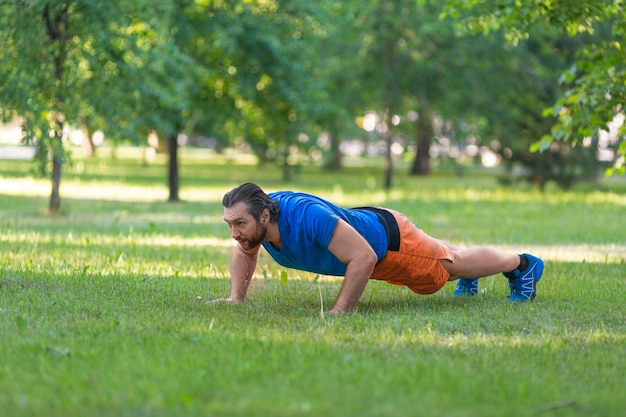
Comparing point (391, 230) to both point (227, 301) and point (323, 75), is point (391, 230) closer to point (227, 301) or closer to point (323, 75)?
point (227, 301)

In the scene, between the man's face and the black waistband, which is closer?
the man's face

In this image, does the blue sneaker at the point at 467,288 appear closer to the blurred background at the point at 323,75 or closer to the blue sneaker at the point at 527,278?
the blue sneaker at the point at 527,278

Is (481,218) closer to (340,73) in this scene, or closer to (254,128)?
(340,73)

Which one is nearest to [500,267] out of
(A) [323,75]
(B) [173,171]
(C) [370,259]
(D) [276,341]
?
(C) [370,259]

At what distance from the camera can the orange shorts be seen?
21.4ft

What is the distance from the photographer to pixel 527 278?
281 inches

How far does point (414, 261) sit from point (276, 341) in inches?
64.0

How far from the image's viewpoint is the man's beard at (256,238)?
19.8 ft

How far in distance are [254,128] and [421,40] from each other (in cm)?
553

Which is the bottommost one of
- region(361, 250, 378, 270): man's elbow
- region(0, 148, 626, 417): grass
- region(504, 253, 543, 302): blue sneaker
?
region(0, 148, 626, 417): grass

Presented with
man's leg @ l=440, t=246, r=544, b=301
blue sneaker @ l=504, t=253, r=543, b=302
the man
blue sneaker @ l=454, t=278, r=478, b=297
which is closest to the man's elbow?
the man

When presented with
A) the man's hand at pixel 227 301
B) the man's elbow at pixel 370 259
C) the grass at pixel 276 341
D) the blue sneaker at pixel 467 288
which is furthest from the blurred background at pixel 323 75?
the man's hand at pixel 227 301

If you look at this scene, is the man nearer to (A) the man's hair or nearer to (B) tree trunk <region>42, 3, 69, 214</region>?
(A) the man's hair

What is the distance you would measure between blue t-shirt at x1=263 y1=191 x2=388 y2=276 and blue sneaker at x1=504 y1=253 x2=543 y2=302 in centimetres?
128
